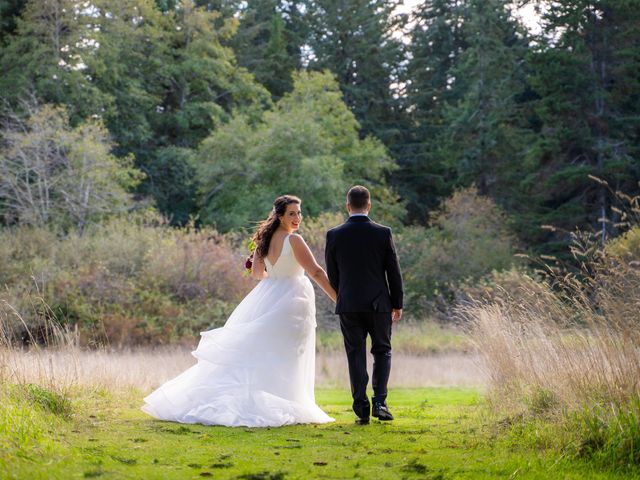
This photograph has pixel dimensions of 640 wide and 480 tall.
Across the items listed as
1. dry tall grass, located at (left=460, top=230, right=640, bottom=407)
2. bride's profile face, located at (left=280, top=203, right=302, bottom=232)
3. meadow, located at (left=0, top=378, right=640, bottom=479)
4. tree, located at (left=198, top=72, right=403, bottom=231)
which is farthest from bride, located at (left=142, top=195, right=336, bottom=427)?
tree, located at (left=198, top=72, right=403, bottom=231)

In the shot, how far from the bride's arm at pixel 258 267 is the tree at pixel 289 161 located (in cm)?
2205

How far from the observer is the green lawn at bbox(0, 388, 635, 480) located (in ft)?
18.4

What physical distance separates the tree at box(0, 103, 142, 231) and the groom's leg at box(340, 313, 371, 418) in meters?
21.0

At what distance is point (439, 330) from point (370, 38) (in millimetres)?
22418

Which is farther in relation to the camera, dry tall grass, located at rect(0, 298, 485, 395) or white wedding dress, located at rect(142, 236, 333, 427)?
dry tall grass, located at rect(0, 298, 485, 395)

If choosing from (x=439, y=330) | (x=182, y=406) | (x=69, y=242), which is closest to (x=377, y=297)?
(x=182, y=406)

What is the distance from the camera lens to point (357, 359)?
7.97 metres

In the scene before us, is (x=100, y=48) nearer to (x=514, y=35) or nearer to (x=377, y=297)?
(x=514, y=35)

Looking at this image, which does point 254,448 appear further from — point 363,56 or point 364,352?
point 363,56

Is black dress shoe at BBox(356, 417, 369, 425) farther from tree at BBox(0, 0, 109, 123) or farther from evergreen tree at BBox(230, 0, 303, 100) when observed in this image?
evergreen tree at BBox(230, 0, 303, 100)

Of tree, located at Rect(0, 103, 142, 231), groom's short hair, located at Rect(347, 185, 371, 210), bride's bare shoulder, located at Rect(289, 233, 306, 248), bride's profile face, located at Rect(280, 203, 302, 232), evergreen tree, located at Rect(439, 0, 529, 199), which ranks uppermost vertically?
evergreen tree, located at Rect(439, 0, 529, 199)

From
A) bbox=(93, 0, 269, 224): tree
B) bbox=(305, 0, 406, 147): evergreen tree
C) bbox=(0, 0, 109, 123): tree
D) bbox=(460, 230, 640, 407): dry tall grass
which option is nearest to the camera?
bbox=(460, 230, 640, 407): dry tall grass

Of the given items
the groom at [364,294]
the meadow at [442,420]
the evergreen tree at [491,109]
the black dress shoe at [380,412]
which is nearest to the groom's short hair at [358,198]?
the groom at [364,294]

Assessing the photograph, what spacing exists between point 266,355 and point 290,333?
29 centimetres
